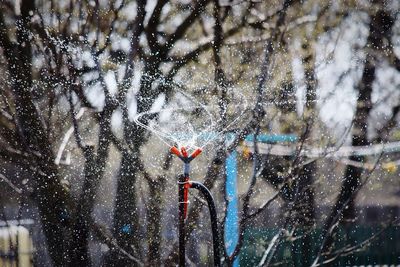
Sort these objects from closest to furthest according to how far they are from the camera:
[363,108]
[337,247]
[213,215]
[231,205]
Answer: [213,215]
[231,205]
[363,108]
[337,247]

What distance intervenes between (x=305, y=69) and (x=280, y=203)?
677mm

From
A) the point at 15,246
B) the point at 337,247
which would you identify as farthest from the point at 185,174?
the point at 337,247

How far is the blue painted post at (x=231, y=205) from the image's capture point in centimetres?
189

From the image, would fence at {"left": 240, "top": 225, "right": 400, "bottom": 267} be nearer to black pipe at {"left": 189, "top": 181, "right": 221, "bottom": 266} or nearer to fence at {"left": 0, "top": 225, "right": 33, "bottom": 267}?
black pipe at {"left": 189, "top": 181, "right": 221, "bottom": 266}

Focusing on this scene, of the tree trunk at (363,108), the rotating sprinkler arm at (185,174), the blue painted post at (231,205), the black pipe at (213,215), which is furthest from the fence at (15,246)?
the tree trunk at (363,108)

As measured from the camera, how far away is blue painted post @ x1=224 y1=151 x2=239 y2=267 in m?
1.89

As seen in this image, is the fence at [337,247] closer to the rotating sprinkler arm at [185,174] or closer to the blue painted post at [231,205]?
the blue painted post at [231,205]

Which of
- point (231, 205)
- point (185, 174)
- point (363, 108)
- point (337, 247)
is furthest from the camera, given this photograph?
point (337, 247)

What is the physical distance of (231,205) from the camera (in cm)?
192

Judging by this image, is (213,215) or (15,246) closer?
(213,215)

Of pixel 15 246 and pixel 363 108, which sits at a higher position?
pixel 363 108

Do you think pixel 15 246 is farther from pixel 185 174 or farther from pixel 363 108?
pixel 363 108

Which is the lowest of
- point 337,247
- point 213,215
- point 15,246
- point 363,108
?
point 213,215

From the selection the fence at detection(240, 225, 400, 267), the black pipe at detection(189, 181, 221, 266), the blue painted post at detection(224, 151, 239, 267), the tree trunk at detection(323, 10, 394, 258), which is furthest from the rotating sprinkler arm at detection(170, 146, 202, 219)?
the tree trunk at detection(323, 10, 394, 258)
